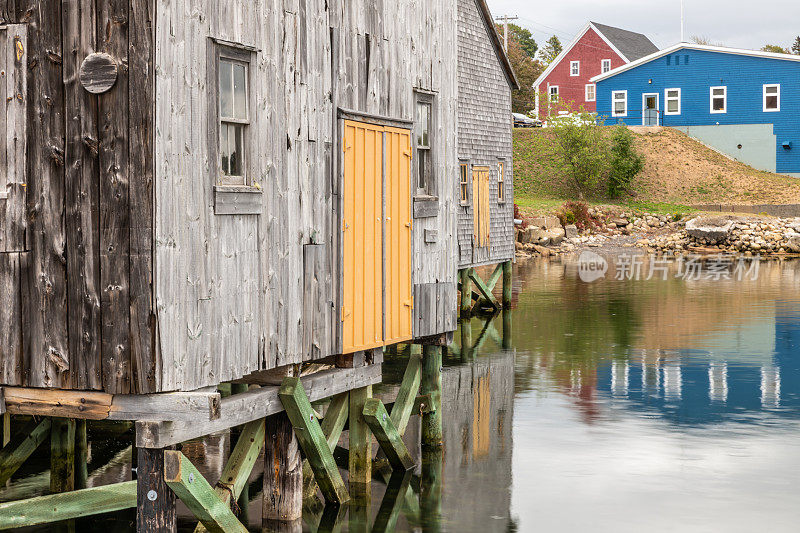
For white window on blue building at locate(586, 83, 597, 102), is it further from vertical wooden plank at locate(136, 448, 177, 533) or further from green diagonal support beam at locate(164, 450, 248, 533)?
vertical wooden plank at locate(136, 448, 177, 533)

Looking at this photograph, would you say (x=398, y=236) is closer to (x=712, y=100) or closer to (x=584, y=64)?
(x=712, y=100)

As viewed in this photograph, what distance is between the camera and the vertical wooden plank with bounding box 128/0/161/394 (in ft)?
25.8

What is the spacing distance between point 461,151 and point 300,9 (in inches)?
668

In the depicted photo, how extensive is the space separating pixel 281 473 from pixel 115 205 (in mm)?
3618

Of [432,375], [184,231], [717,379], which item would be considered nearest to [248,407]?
[184,231]

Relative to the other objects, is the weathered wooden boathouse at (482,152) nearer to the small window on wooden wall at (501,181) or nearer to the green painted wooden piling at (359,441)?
the small window on wooden wall at (501,181)

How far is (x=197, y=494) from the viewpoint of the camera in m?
8.38

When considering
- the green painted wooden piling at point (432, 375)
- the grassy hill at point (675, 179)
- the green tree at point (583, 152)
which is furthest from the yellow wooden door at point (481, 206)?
the green tree at point (583, 152)

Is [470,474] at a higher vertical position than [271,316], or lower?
lower

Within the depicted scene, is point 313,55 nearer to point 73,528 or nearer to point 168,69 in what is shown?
point 168,69

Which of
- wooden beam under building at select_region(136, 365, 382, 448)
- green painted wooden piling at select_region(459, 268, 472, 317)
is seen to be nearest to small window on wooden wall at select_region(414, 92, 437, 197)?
wooden beam under building at select_region(136, 365, 382, 448)

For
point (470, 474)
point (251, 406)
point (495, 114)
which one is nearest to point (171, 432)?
point (251, 406)

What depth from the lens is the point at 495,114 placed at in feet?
95.7

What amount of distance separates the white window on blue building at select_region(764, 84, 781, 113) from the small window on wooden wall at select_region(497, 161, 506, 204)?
33.8 metres
